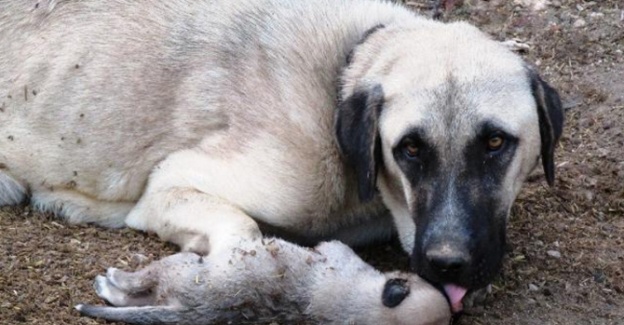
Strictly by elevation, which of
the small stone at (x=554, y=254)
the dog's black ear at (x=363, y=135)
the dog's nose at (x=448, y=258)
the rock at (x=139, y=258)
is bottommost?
the small stone at (x=554, y=254)

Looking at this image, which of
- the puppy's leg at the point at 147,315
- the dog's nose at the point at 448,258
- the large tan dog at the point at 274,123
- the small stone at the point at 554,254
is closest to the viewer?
the dog's nose at the point at 448,258

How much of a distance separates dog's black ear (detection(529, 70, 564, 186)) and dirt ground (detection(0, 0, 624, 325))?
55 centimetres

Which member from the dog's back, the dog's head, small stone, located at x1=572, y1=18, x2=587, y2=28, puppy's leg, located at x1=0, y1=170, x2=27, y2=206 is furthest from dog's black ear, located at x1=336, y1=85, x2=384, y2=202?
small stone, located at x1=572, y1=18, x2=587, y2=28

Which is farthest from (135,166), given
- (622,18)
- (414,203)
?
(622,18)

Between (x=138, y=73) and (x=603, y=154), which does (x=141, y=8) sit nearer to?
(x=138, y=73)

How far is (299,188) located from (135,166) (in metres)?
0.82

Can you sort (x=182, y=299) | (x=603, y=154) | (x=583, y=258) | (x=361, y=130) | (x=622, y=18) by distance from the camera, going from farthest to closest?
(x=622, y=18) < (x=603, y=154) < (x=583, y=258) < (x=361, y=130) < (x=182, y=299)

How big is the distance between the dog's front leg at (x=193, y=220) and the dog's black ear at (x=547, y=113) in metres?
1.14

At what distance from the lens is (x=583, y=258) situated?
4.98 m

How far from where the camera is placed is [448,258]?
4117mm

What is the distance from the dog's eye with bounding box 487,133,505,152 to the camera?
14.3 feet

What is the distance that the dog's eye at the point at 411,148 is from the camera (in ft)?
14.4

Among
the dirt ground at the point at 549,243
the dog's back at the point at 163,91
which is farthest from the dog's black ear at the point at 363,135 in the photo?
the dirt ground at the point at 549,243

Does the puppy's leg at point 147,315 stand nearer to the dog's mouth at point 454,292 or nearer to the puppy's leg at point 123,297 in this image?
the puppy's leg at point 123,297
